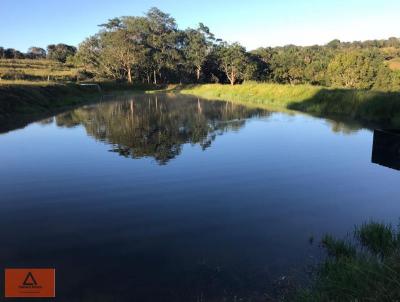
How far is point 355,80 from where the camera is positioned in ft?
215

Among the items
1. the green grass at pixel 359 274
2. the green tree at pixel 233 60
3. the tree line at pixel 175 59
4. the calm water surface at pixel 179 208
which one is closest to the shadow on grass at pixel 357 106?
the calm water surface at pixel 179 208

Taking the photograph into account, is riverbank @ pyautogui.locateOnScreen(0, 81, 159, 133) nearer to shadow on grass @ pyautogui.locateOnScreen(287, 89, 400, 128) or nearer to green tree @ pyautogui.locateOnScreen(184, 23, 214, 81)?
shadow on grass @ pyautogui.locateOnScreen(287, 89, 400, 128)

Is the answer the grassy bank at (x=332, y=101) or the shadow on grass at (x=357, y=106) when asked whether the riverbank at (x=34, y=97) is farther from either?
the shadow on grass at (x=357, y=106)

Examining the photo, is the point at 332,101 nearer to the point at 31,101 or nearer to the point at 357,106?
the point at 357,106

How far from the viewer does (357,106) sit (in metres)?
28.6

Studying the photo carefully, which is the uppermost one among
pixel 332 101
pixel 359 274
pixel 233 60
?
pixel 233 60

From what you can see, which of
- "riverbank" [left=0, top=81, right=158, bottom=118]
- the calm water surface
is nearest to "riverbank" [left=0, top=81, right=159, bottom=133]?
"riverbank" [left=0, top=81, right=158, bottom=118]

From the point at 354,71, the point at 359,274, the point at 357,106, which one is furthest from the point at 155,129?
the point at 354,71

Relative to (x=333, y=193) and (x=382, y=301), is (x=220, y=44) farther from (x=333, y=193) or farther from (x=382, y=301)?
(x=382, y=301)

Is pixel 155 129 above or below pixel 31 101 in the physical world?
below

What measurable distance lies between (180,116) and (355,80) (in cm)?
4369

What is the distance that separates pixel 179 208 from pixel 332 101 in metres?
25.3

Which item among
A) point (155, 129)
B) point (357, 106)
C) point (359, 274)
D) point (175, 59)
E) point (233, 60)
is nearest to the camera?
point (359, 274)

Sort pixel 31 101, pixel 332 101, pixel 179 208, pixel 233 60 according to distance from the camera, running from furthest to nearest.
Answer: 1. pixel 233 60
2. pixel 31 101
3. pixel 332 101
4. pixel 179 208
